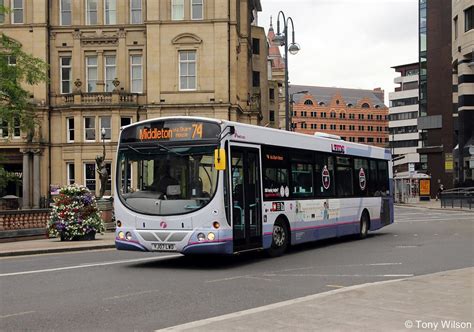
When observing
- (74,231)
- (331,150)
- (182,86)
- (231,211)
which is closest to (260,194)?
(231,211)

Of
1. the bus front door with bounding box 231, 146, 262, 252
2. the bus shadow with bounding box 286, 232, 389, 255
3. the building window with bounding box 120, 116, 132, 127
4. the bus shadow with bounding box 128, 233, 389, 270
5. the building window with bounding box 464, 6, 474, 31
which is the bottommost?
the bus shadow with bounding box 286, 232, 389, 255

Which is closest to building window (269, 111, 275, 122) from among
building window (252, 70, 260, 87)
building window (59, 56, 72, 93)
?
building window (252, 70, 260, 87)

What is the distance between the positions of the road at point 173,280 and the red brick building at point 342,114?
161884 millimetres

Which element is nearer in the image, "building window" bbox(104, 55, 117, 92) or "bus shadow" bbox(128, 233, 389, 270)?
"bus shadow" bbox(128, 233, 389, 270)

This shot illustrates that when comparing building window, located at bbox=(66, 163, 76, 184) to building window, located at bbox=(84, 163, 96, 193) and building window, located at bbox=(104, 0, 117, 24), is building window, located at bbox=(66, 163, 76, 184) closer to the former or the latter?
building window, located at bbox=(84, 163, 96, 193)

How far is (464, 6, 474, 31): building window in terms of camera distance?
5787cm

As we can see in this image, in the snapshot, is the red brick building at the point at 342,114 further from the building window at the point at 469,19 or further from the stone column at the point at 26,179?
the stone column at the point at 26,179

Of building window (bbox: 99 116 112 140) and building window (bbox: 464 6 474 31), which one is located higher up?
building window (bbox: 464 6 474 31)

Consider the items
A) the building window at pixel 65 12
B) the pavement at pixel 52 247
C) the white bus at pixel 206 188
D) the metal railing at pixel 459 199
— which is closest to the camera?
the white bus at pixel 206 188

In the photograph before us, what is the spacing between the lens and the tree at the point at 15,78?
1067 inches

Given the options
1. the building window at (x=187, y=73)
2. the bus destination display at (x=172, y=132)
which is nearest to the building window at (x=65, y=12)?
the building window at (x=187, y=73)

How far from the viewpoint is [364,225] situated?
70.9 ft

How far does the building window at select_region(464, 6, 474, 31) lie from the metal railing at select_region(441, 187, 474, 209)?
617 inches

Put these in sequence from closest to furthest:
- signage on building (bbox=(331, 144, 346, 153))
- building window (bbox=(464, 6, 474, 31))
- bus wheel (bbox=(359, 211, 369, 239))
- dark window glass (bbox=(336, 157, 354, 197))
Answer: signage on building (bbox=(331, 144, 346, 153)) < dark window glass (bbox=(336, 157, 354, 197)) < bus wheel (bbox=(359, 211, 369, 239)) < building window (bbox=(464, 6, 474, 31))
